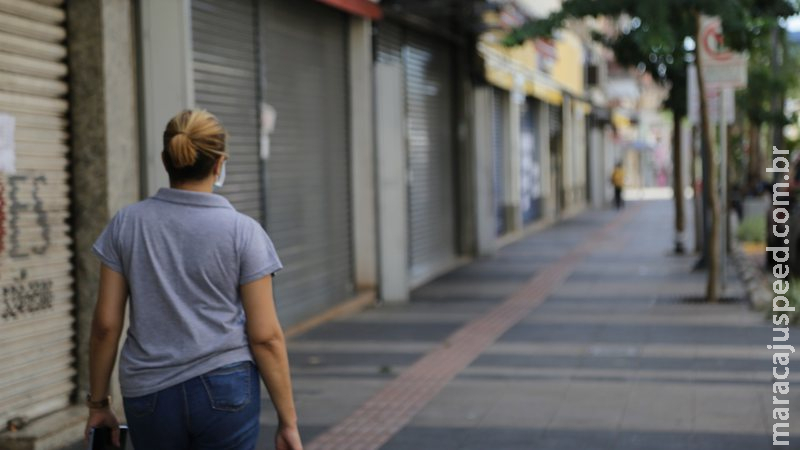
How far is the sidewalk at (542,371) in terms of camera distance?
7.85m

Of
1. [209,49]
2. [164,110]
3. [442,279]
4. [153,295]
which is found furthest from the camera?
[442,279]

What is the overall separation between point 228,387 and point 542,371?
6.59 m

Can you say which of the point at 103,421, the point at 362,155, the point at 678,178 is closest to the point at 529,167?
the point at 678,178

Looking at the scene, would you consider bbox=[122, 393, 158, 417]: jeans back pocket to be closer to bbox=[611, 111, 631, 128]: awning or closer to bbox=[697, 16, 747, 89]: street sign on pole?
bbox=[697, 16, 747, 89]: street sign on pole

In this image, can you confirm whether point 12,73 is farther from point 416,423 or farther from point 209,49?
point 209,49

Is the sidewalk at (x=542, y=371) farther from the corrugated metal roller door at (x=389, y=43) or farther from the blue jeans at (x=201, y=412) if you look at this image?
the blue jeans at (x=201, y=412)

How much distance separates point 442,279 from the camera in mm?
19047

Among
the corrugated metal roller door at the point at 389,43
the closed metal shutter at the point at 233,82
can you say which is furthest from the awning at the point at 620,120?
the closed metal shutter at the point at 233,82

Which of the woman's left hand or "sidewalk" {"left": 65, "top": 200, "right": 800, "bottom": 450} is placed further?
"sidewalk" {"left": 65, "top": 200, "right": 800, "bottom": 450}

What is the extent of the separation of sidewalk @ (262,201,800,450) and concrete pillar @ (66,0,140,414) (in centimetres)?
139

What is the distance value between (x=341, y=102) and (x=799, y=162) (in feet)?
23.9

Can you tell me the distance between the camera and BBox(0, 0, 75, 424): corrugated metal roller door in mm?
7871

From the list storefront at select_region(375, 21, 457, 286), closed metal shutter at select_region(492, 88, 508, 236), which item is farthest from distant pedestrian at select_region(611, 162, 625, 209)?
storefront at select_region(375, 21, 457, 286)

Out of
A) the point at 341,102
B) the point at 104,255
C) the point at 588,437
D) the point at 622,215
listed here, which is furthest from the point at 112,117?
the point at 622,215
